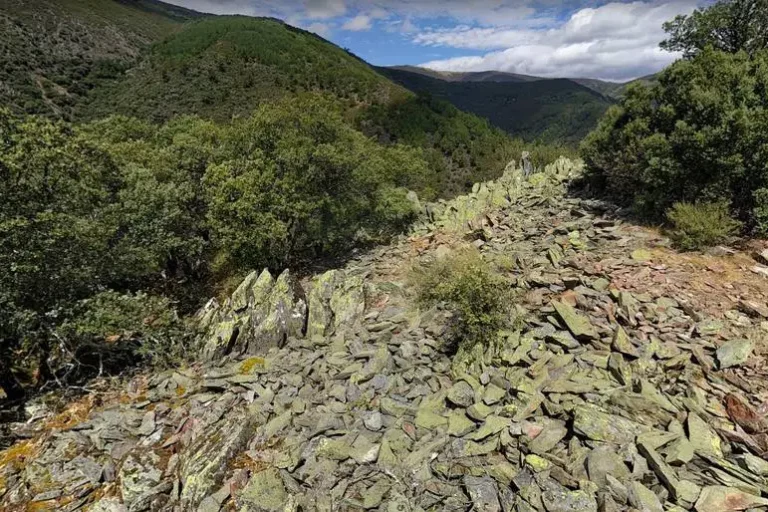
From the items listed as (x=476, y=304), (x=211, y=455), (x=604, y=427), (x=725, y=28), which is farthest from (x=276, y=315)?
(x=725, y=28)

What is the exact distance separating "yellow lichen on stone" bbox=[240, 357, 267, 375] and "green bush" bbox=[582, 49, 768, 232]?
14460mm

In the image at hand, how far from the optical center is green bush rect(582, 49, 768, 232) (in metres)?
12.5

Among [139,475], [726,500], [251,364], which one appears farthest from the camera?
[251,364]

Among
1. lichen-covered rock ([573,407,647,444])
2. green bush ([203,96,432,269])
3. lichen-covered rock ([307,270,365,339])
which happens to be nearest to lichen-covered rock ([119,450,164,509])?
lichen-covered rock ([307,270,365,339])

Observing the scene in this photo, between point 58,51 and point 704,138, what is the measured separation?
124 metres

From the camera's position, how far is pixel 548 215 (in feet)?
60.4

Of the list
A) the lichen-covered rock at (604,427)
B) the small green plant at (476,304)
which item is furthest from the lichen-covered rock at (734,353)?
the small green plant at (476,304)

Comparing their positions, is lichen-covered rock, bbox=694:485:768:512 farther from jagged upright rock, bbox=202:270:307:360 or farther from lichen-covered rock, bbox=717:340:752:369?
jagged upright rock, bbox=202:270:307:360

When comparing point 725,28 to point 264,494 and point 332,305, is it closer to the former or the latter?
point 332,305

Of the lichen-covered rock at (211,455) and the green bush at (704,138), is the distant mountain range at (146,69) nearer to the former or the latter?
the green bush at (704,138)

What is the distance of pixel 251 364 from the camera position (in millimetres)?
11531

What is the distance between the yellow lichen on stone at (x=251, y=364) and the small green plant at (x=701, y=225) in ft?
42.3

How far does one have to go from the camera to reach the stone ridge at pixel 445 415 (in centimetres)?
622

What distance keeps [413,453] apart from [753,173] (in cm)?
1357
